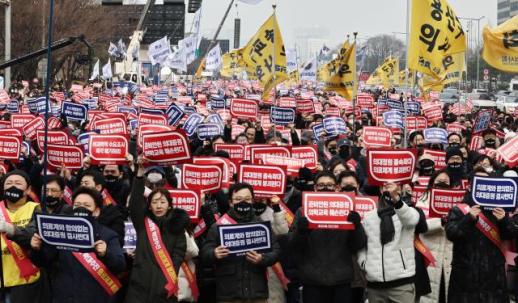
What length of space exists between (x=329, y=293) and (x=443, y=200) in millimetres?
1390

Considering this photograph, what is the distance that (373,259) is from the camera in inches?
311

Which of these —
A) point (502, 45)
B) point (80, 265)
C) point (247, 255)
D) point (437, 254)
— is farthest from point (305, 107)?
point (80, 265)

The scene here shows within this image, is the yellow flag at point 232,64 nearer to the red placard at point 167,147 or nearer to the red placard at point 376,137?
the red placard at point 376,137

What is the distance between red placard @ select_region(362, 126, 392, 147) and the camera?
14.6 m

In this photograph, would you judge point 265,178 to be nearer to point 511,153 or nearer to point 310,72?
point 511,153

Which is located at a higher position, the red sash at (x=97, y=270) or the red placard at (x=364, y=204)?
the red placard at (x=364, y=204)

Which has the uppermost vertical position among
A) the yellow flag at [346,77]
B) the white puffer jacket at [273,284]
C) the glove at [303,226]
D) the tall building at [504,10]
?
the tall building at [504,10]

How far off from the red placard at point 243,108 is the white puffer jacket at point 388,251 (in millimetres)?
11849

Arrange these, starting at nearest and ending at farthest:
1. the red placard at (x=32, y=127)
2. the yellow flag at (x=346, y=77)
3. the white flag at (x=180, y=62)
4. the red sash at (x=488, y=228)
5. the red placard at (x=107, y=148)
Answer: the red sash at (x=488, y=228)
the red placard at (x=107, y=148)
the red placard at (x=32, y=127)
the yellow flag at (x=346, y=77)
the white flag at (x=180, y=62)

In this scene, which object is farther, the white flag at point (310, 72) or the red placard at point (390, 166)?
the white flag at point (310, 72)

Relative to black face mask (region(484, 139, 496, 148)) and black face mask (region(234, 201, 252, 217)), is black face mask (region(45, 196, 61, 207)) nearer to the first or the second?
black face mask (region(234, 201, 252, 217))

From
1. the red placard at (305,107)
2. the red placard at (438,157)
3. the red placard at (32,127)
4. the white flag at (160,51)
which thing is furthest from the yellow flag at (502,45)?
the white flag at (160,51)

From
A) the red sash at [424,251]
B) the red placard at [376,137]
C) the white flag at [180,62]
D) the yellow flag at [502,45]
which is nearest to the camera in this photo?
the red sash at [424,251]

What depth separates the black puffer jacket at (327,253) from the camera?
310 inches
